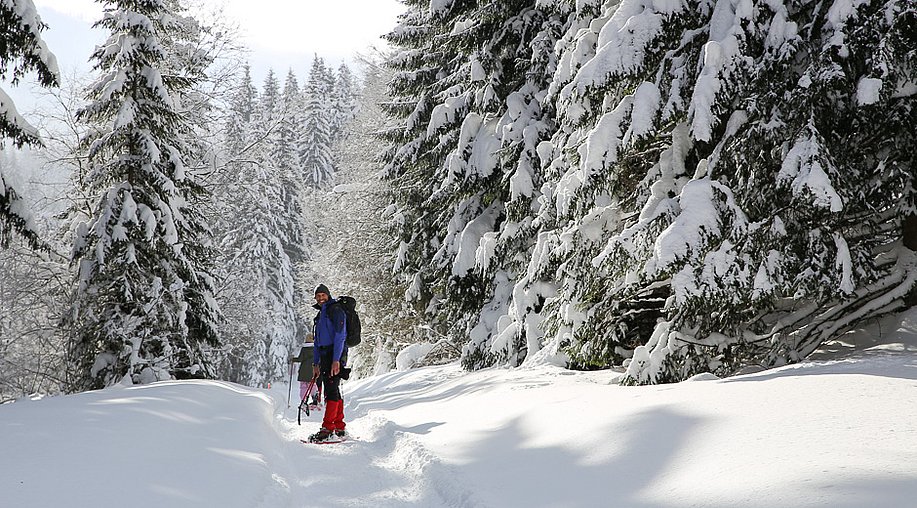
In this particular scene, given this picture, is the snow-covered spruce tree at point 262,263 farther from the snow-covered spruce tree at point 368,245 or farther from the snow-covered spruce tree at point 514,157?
the snow-covered spruce tree at point 514,157

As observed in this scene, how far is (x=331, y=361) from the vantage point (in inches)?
335

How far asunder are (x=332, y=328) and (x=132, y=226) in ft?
26.1

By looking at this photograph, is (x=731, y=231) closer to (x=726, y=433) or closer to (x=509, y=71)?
(x=726, y=433)

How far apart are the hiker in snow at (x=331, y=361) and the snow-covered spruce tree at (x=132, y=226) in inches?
289

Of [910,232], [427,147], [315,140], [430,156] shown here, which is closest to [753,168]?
[910,232]

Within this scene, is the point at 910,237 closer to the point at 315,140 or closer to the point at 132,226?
the point at 132,226

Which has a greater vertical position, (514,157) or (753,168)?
(514,157)

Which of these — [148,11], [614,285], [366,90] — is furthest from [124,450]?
[366,90]

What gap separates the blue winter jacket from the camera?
330 inches

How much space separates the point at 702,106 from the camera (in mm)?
6586

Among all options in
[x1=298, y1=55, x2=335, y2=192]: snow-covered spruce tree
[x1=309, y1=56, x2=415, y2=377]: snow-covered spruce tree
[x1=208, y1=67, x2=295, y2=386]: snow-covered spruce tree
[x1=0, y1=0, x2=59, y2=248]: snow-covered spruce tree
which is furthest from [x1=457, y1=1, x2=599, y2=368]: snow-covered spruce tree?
[x1=298, y1=55, x2=335, y2=192]: snow-covered spruce tree

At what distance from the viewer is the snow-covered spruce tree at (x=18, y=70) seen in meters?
8.52

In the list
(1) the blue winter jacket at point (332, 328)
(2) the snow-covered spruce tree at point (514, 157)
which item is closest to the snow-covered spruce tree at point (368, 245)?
(2) the snow-covered spruce tree at point (514, 157)

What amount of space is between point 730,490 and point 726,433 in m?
0.94
